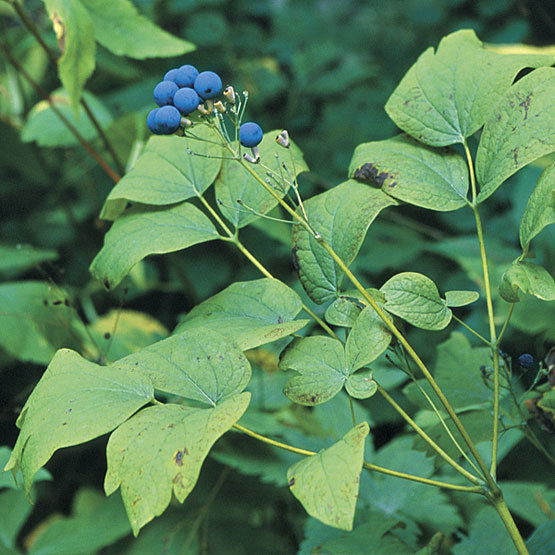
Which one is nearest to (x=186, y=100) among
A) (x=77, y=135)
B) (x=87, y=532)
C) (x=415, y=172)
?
(x=415, y=172)

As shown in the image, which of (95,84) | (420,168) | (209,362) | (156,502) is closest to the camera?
(156,502)

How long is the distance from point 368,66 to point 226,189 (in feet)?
5.68

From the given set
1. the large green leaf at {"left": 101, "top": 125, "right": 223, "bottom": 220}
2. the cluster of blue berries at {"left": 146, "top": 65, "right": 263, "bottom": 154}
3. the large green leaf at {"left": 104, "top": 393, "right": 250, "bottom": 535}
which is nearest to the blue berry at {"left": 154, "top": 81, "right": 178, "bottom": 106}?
the cluster of blue berries at {"left": 146, "top": 65, "right": 263, "bottom": 154}

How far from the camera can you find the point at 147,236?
2.35 feet

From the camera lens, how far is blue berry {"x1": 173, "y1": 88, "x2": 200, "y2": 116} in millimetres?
629

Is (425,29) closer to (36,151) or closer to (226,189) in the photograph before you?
(36,151)

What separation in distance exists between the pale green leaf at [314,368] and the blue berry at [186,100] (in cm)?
27

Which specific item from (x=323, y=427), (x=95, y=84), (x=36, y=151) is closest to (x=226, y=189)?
(x=323, y=427)

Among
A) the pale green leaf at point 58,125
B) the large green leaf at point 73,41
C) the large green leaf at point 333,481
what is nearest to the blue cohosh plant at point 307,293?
the large green leaf at point 333,481

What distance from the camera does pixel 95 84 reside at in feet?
7.18

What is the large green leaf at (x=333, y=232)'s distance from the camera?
0.67 meters

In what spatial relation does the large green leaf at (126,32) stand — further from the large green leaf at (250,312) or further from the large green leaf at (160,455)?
the large green leaf at (160,455)

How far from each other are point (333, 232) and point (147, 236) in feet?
0.72

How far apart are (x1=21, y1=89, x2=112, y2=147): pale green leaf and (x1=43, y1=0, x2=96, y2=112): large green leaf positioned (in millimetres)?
482
